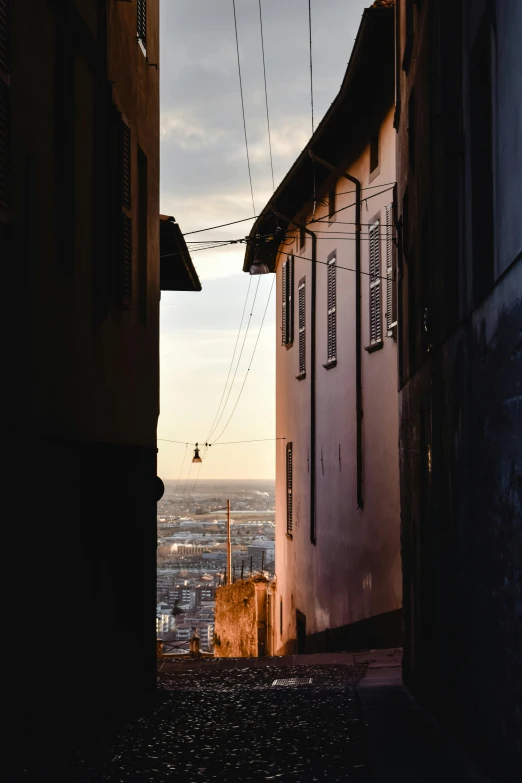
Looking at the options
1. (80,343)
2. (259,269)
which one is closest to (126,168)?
(80,343)

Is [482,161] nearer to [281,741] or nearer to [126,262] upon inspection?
[281,741]

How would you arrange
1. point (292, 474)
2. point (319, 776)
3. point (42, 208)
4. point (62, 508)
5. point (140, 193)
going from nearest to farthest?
point (319, 776)
point (42, 208)
point (62, 508)
point (140, 193)
point (292, 474)

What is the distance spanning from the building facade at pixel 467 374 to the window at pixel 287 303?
461 inches

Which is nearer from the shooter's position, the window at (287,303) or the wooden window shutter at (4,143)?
the wooden window shutter at (4,143)

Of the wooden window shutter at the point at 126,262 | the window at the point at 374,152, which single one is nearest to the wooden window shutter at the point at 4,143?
the wooden window shutter at the point at 126,262

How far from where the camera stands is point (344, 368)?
17.2 m

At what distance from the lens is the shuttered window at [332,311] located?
1789 centimetres

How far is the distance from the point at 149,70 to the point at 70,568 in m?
6.53

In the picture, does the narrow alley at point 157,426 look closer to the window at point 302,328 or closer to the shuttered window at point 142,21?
the shuttered window at point 142,21

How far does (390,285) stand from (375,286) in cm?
85

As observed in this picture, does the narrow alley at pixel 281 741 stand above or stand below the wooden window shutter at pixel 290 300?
below

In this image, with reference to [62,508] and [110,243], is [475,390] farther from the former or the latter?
[110,243]

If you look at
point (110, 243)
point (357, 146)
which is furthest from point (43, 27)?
point (357, 146)

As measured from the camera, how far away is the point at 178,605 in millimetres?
49625
